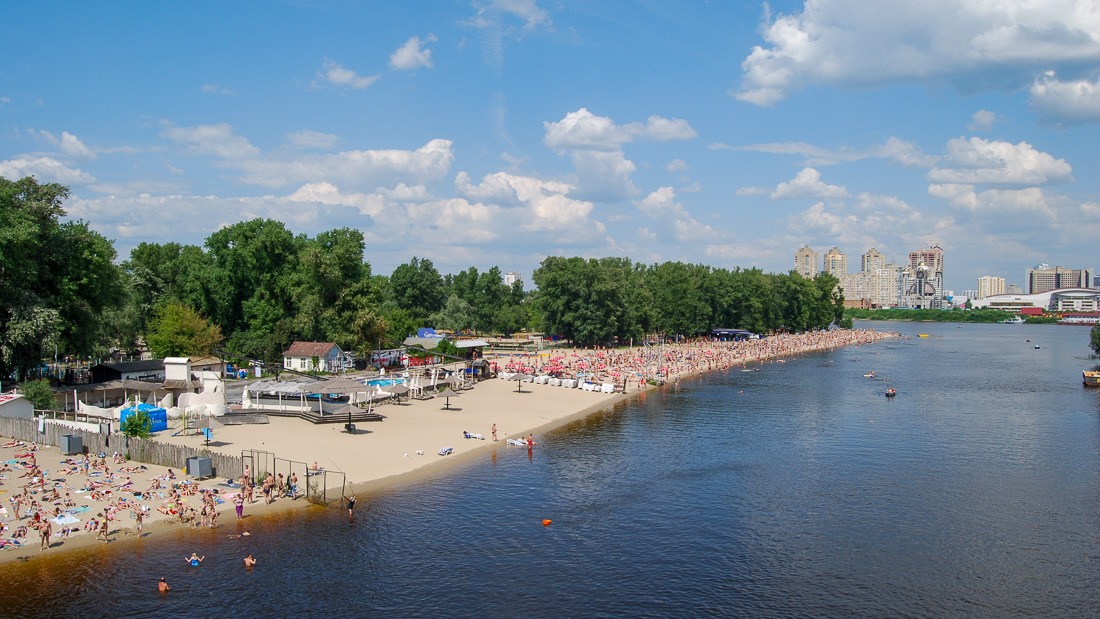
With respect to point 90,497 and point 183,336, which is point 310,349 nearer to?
point 183,336

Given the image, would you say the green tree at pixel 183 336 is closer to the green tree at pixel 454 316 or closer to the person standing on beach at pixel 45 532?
the person standing on beach at pixel 45 532

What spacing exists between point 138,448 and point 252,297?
4582 cm

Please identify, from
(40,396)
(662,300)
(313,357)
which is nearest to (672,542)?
(40,396)

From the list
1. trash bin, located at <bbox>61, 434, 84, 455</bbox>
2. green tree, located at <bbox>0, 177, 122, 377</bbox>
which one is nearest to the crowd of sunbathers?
trash bin, located at <bbox>61, 434, 84, 455</bbox>

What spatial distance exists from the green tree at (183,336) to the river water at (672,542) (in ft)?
129

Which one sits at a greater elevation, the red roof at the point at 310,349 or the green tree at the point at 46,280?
the green tree at the point at 46,280

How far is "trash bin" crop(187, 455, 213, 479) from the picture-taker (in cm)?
3725

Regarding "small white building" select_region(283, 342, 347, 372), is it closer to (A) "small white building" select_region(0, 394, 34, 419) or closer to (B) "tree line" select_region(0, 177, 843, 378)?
(B) "tree line" select_region(0, 177, 843, 378)

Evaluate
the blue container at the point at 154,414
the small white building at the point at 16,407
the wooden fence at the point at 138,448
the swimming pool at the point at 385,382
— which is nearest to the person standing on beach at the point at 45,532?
the wooden fence at the point at 138,448

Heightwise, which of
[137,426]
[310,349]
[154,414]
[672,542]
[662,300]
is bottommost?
[672,542]

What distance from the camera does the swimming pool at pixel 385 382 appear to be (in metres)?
62.7

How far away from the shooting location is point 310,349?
2997 inches

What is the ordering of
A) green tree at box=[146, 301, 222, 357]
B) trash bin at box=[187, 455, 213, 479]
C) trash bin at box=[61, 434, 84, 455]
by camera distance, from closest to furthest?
1. trash bin at box=[187, 455, 213, 479]
2. trash bin at box=[61, 434, 84, 455]
3. green tree at box=[146, 301, 222, 357]

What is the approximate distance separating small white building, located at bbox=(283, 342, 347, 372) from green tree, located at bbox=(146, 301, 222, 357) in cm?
740
